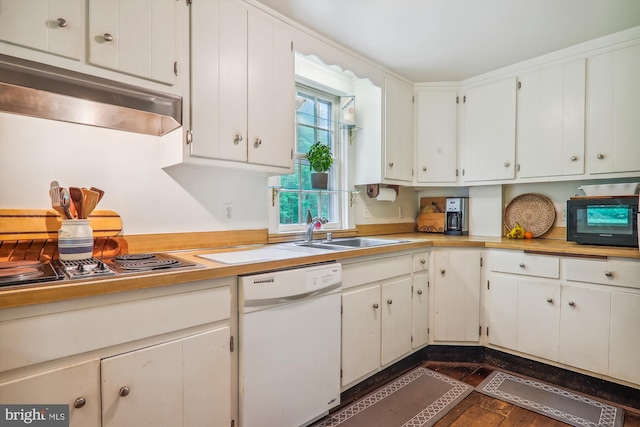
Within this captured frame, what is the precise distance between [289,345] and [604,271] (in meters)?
1.95

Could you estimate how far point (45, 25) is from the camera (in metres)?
1.19

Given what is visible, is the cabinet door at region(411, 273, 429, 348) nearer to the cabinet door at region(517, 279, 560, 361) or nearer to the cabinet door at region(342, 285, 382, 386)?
the cabinet door at region(342, 285, 382, 386)

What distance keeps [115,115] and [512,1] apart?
7.22ft

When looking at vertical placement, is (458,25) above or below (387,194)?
above

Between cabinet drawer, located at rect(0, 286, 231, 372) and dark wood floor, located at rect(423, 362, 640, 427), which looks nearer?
cabinet drawer, located at rect(0, 286, 231, 372)

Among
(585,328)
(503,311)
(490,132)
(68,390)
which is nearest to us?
(68,390)

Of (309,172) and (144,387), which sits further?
(309,172)

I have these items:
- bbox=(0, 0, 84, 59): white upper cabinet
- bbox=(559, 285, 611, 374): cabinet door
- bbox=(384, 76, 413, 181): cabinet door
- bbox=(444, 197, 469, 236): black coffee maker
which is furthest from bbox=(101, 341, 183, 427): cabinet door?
bbox=(444, 197, 469, 236): black coffee maker

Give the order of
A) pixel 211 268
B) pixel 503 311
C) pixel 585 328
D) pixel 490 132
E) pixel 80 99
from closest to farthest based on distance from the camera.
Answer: pixel 211 268, pixel 80 99, pixel 585 328, pixel 503 311, pixel 490 132

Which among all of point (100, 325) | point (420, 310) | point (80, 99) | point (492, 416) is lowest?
point (492, 416)

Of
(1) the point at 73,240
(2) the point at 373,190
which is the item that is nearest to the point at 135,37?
(1) the point at 73,240

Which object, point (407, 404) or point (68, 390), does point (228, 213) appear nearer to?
point (68, 390)

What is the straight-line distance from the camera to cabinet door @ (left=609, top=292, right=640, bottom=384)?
1903 millimetres

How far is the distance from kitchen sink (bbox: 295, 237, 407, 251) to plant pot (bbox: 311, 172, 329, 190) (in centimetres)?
42
